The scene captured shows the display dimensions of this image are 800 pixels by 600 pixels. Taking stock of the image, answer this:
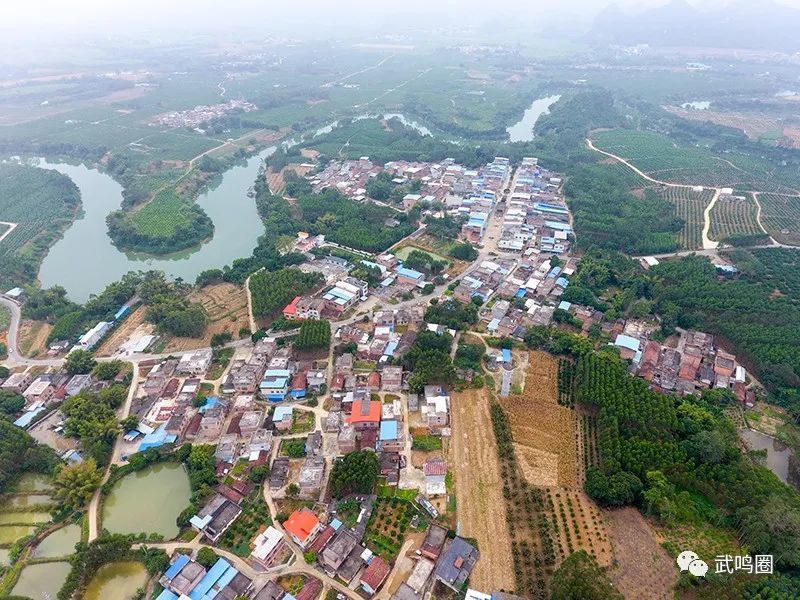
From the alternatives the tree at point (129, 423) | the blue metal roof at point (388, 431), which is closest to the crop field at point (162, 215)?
the tree at point (129, 423)

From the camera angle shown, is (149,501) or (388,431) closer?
(149,501)

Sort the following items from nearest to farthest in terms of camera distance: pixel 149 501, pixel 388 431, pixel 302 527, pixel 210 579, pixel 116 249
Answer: pixel 210 579 < pixel 302 527 < pixel 149 501 < pixel 388 431 < pixel 116 249

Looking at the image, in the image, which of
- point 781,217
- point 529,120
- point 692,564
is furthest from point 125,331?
point 529,120

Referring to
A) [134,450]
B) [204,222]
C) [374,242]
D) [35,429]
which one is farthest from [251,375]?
[204,222]

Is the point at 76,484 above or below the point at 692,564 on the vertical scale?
below

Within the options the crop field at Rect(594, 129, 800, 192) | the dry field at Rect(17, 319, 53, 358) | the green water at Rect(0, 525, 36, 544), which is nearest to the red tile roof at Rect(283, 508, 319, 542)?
the green water at Rect(0, 525, 36, 544)

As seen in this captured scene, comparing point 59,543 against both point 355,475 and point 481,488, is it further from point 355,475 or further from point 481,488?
point 481,488
